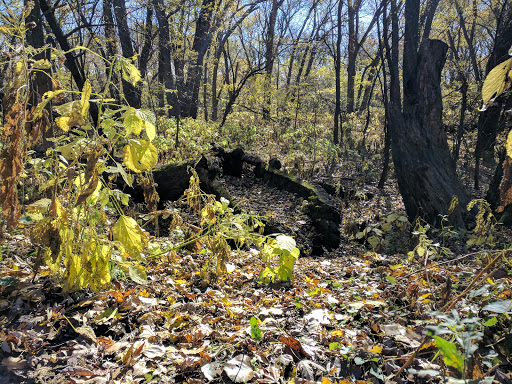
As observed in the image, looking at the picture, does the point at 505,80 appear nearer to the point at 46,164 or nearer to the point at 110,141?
the point at 110,141

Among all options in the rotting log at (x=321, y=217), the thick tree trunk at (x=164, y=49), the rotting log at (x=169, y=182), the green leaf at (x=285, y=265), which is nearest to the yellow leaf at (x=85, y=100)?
the green leaf at (x=285, y=265)

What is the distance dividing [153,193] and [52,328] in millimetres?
1162

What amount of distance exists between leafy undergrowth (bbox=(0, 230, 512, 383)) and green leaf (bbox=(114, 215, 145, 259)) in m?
0.49

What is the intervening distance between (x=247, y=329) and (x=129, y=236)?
2.86ft

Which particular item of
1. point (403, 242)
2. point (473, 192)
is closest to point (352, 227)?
point (403, 242)

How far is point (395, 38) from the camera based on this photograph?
19.1 feet

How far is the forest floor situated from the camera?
4.62ft

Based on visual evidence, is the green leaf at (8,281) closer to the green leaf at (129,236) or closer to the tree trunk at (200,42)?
the green leaf at (129,236)

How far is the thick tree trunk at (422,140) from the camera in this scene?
5.25 metres

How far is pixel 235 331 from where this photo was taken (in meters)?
1.88

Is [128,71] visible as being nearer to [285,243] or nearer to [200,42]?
[285,243]

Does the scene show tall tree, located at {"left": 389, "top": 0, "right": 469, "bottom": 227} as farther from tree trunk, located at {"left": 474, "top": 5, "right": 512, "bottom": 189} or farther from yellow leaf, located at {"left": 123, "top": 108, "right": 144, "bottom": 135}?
yellow leaf, located at {"left": 123, "top": 108, "right": 144, "bottom": 135}

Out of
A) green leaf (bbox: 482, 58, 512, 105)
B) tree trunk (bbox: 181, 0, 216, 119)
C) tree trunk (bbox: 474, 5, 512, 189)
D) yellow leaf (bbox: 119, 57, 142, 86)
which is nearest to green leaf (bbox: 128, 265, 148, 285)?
yellow leaf (bbox: 119, 57, 142, 86)

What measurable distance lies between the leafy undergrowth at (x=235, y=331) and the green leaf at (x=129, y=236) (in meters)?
0.49
